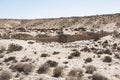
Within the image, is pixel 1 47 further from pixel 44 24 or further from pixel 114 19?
pixel 44 24

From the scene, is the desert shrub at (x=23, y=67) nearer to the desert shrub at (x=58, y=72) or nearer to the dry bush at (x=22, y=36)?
the desert shrub at (x=58, y=72)

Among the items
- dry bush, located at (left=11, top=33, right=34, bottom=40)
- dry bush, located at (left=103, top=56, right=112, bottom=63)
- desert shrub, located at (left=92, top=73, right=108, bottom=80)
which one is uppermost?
desert shrub, located at (left=92, top=73, right=108, bottom=80)

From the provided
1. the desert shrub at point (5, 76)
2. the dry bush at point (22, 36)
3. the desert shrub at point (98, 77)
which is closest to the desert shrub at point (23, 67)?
the desert shrub at point (5, 76)

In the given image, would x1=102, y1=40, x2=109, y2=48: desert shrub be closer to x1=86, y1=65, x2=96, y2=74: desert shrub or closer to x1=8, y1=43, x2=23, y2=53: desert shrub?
x1=8, y1=43, x2=23, y2=53: desert shrub

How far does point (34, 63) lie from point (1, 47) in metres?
10.8

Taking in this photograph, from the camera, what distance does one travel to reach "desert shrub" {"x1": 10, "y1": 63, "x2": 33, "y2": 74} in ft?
77.6

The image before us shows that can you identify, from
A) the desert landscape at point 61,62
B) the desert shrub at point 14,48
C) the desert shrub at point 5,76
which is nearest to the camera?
the desert shrub at point 5,76

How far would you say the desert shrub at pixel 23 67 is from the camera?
23.6m

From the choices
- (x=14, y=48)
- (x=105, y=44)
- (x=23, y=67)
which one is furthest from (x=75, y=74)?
(x=105, y=44)

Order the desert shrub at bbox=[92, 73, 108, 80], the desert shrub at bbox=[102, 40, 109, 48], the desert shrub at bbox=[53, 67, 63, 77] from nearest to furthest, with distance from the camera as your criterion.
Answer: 1. the desert shrub at bbox=[92, 73, 108, 80]
2. the desert shrub at bbox=[53, 67, 63, 77]
3. the desert shrub at bbox=[102, 40, 109, 48]

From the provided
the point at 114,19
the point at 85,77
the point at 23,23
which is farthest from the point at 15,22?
the point at 85,77

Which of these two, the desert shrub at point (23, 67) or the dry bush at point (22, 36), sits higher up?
the desert shrub at point (23, 67)

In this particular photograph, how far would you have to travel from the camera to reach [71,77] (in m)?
20.8

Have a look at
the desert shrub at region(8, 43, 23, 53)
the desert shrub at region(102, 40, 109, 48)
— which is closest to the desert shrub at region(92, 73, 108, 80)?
the desert shrub at region(8, 43, 23, 53)
